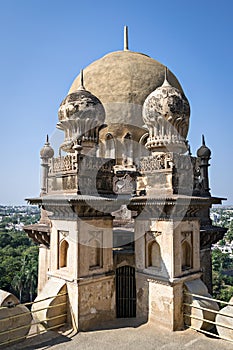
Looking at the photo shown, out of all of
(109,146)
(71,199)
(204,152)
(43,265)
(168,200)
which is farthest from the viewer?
(43,265)

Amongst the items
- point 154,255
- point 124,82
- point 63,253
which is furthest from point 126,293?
point 124,82

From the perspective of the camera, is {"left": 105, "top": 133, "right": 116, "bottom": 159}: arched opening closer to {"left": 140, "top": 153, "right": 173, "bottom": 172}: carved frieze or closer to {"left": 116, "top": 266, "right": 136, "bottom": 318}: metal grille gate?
{"left": 140, "top": 153, "right": 173, "bottom": 172}: carved frieze

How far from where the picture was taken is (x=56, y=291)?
325 inches

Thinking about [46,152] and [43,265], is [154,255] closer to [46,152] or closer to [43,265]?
[43,265]

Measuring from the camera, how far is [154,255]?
8.98 m

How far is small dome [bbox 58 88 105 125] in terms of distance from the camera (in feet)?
31.1

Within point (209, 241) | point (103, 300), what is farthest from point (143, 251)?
point (209, 241)

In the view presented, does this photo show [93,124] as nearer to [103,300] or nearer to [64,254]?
[64,254]

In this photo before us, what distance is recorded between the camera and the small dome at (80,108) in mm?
9469

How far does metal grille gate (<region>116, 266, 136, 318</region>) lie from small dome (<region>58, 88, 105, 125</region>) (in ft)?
15.3

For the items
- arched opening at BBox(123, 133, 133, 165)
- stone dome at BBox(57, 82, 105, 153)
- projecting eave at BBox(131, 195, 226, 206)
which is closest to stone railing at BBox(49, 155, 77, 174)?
stone dome at BBox(57, 82, 105, 153)

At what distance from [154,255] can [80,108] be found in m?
4.81

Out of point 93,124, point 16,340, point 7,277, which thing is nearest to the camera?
point 16,340

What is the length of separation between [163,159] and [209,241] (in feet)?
22.2
